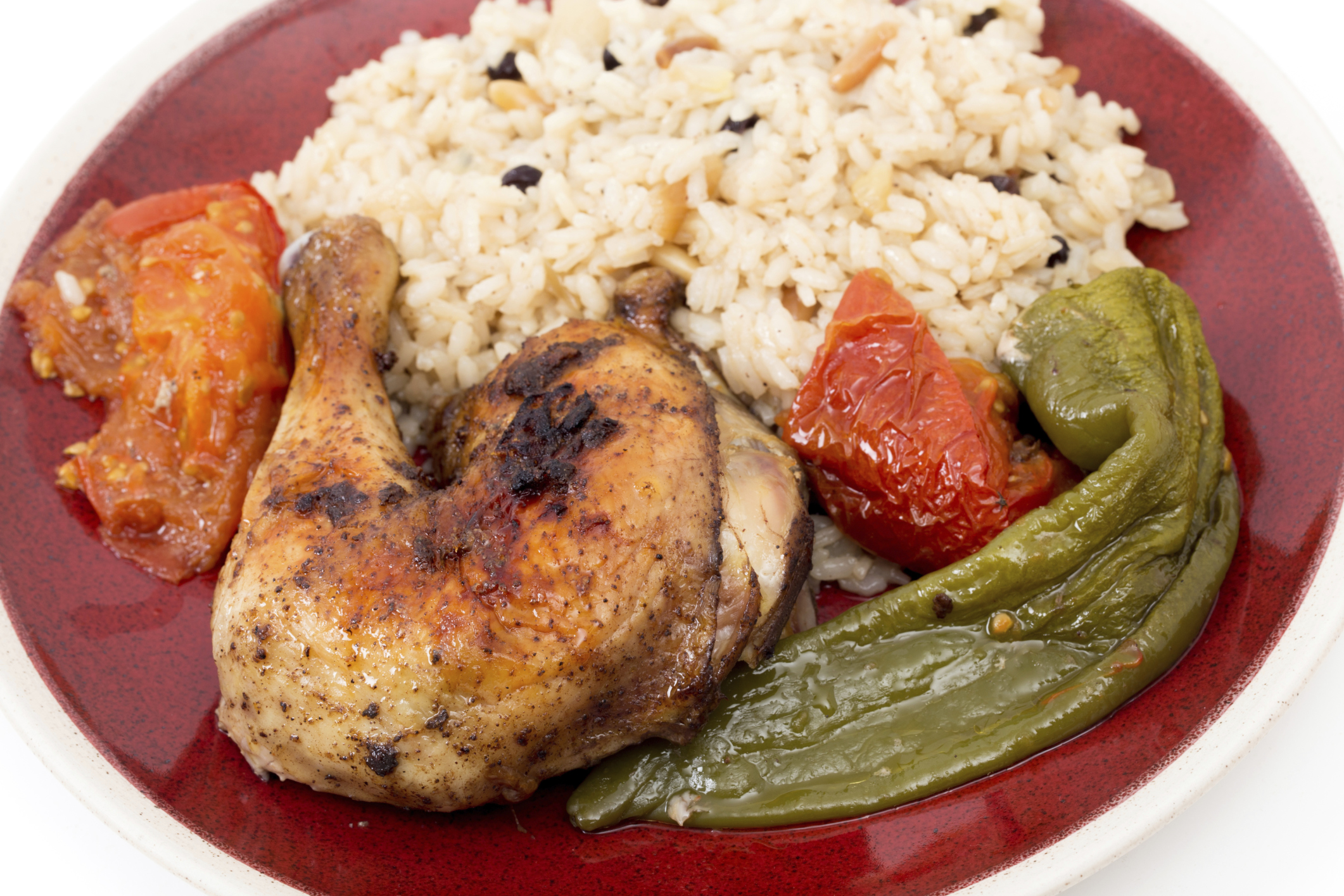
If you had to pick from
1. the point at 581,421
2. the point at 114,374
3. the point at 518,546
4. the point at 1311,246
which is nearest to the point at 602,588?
the point at 518,546

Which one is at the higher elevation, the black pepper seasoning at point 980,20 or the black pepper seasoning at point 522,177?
the black pepper seasoning at point 522,177

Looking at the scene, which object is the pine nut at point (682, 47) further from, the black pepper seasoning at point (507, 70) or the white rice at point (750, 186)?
the black pepper seasoning at point (507, 70)

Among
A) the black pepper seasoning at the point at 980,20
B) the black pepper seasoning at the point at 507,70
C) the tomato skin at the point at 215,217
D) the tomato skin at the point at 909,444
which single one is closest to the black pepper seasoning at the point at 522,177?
the black pepper seasoning at the point at 507,70

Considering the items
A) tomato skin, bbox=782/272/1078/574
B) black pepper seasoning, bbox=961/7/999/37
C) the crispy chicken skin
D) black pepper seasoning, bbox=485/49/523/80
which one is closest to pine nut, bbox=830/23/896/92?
black pepper seasoning, bbox=961/7/999/37

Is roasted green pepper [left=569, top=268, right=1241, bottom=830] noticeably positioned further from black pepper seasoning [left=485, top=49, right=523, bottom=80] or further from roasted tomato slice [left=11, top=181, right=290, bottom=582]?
black pepper seasoning [left=485, top=49, right=523, bottom=80]

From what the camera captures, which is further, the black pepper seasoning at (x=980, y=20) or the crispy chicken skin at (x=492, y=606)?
the black pepper seasoning at (x=980, y=20)

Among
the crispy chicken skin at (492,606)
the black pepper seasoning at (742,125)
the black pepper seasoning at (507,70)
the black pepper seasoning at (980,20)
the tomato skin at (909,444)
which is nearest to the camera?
the crispy chicken skin at (492,606)
